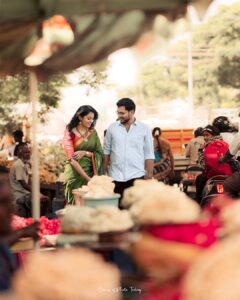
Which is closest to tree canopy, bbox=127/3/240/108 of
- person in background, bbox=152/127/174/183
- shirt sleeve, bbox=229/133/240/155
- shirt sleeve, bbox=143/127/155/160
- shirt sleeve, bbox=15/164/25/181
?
person in background, bbox=152/127/174/183

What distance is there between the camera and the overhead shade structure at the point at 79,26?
427 cm

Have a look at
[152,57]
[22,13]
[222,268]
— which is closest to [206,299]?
[222,268]

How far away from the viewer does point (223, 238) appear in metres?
2.94

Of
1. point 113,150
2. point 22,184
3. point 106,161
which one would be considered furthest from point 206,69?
point 113,150

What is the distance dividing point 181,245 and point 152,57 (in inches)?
99.3

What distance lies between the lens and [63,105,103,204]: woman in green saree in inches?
353

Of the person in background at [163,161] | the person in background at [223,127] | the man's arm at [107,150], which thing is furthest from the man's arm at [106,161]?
the person in background at [163,161]

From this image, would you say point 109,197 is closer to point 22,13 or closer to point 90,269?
point 22,13

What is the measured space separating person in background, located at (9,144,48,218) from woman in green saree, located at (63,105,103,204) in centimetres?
177

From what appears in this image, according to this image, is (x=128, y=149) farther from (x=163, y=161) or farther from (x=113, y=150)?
(x=163, y=161)

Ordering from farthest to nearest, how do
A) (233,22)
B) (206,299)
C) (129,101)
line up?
(233,22) → (129,101) → (206,299)

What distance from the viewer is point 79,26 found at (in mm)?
5195

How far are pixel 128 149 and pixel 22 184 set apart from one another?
267 centimetres

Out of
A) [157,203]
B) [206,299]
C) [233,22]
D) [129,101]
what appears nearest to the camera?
[206,299]
